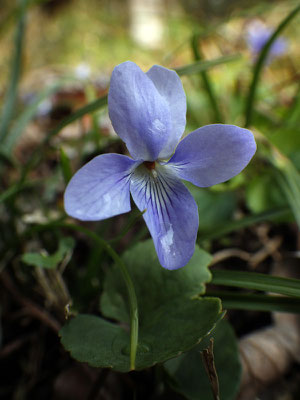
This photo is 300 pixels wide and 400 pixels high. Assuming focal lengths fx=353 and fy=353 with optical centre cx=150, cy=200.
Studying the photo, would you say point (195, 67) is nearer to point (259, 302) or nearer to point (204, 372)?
point (259, 302)

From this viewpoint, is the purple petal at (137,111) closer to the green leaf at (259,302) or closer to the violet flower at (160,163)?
the violet flower at (160,163)

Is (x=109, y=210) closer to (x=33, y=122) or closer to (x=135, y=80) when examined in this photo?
(x=135, y=80)

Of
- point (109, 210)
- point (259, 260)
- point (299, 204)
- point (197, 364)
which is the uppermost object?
point (109, 210)

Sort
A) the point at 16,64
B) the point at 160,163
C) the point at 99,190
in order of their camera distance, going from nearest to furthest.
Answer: the point at 99,190 → the point at 160,163 → the point at 16,64

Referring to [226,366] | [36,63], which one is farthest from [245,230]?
[36,63]

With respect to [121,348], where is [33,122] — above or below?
above

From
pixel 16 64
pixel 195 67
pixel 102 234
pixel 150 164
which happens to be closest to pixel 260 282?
pixel 150 164

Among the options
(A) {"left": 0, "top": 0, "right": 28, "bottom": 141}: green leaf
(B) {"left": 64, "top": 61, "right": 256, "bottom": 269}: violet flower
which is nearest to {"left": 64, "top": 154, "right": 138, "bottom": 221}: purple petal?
(B) {"left": 64, "top": 61, "right": 256, "bottom": 269}: violet flower
